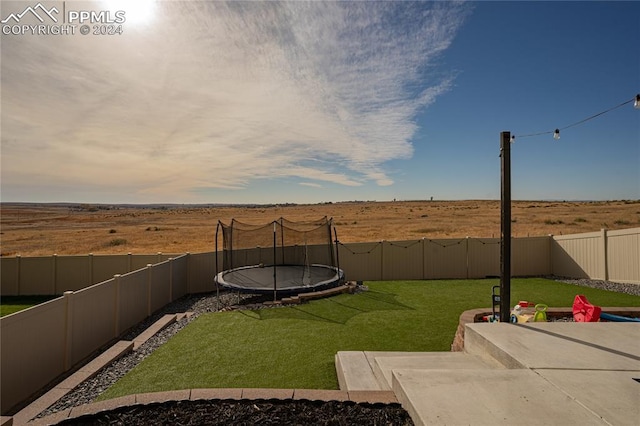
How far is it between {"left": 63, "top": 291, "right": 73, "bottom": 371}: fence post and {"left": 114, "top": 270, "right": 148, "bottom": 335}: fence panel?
161cm

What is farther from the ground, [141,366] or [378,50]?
[378,50]

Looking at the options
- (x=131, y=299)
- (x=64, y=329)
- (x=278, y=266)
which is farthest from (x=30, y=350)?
(x=278, y=266)

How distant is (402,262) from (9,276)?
14375mm

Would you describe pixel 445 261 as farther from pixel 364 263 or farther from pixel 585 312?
pixel 585 312

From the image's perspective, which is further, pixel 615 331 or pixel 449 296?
pixel 449 296

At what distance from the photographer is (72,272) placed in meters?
12.9

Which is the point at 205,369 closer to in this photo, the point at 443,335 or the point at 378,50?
the point at 443,335

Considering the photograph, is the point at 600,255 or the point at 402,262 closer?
the point at 600,255

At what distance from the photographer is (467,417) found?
295 cm

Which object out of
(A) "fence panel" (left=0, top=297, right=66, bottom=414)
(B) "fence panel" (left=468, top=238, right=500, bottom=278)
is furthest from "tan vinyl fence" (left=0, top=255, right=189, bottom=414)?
(B) "fence panel" (left=468, top=238, right=500, bottom=278)

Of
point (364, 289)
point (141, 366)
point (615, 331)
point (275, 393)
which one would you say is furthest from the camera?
point (364, 289)

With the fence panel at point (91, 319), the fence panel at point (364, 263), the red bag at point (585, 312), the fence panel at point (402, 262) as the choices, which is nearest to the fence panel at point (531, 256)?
the fence panel at point (402, 262)

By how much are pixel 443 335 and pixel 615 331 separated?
2.72m

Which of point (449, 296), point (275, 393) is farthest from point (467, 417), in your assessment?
point (449, 296)
